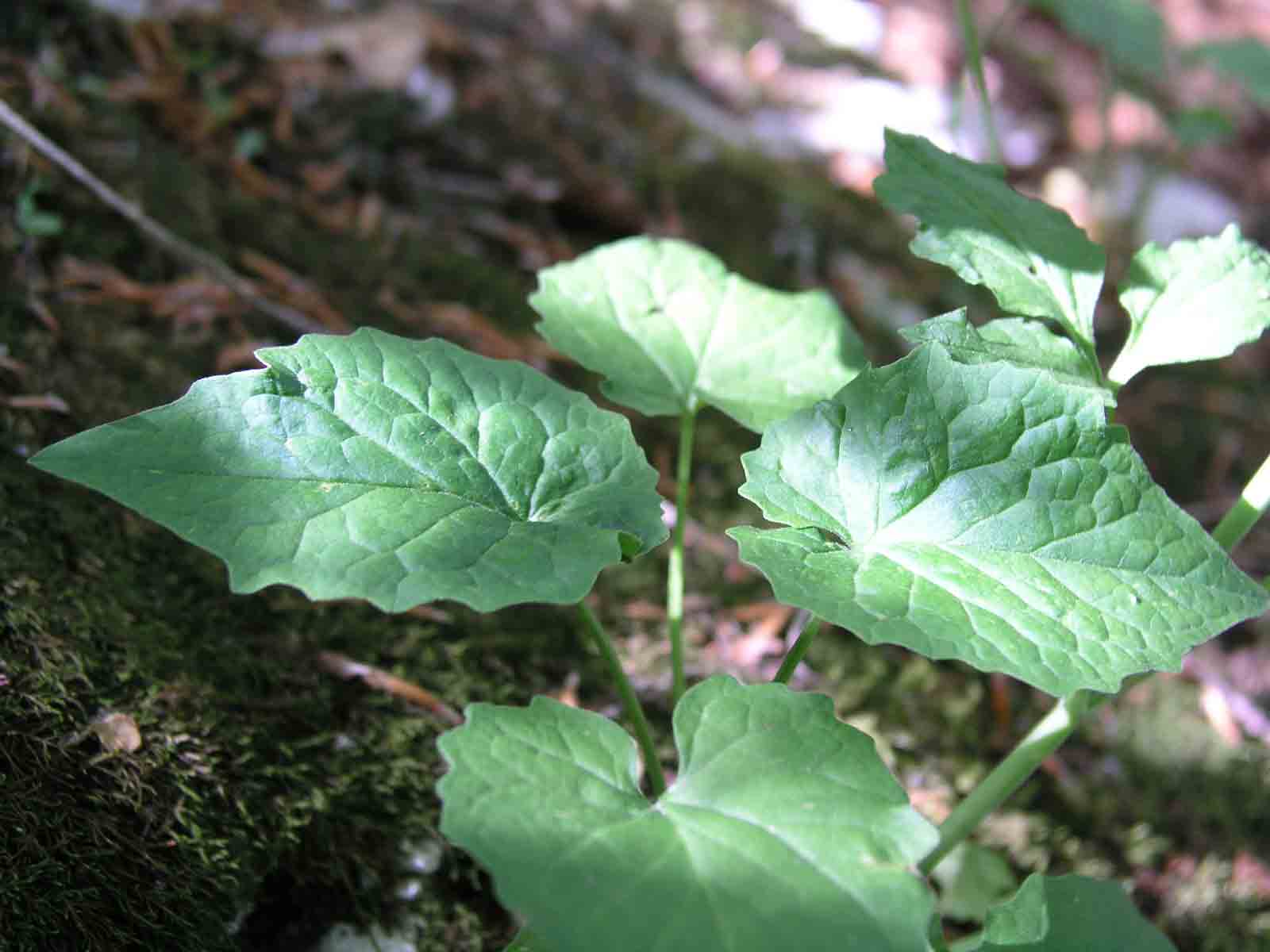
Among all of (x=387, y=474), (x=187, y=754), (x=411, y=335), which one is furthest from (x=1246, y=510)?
(x=411, y=335)

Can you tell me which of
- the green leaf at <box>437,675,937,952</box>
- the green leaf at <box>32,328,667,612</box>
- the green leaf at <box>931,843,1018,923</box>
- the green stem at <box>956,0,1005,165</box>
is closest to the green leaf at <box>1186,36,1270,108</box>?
the green stem at <box>956,0,1005,165</box>

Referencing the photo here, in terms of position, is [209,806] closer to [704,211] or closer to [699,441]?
[699,441]

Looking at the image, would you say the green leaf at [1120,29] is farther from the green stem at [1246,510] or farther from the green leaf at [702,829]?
the green leaf at [702,829]

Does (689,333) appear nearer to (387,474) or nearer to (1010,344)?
(1010,344)

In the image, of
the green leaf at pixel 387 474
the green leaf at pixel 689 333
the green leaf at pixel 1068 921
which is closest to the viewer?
the green leaf at pixel 387 474

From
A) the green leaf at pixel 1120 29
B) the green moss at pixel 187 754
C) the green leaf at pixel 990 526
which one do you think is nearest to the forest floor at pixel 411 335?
the green moss at pixel 187 754

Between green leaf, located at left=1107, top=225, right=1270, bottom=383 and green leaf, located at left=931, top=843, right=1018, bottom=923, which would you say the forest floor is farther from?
green leaf, located at left=1107, top=225, right=1270, bottom=383
